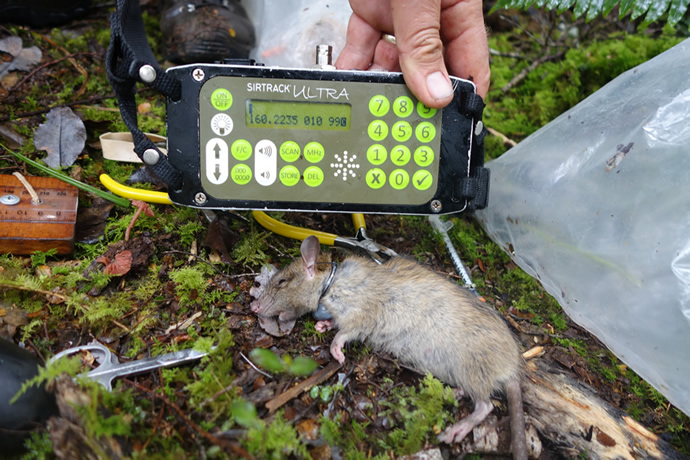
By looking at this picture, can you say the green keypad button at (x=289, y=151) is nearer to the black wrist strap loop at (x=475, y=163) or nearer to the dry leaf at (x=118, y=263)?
the black wrist strap loop at (x=475, y=163)

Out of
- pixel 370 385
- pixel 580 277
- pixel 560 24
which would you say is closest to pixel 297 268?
pixel 370 385

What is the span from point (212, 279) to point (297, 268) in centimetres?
48

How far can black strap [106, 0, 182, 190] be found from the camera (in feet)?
7.11

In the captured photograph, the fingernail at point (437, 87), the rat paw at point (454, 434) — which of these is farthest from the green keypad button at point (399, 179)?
the rat paw at point (454, 434)

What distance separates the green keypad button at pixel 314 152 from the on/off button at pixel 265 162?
0.16m

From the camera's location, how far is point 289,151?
2.35m

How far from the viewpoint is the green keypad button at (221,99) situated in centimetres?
227

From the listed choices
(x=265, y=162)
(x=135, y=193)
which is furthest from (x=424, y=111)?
(x=135, y=193)

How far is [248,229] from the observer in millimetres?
2879

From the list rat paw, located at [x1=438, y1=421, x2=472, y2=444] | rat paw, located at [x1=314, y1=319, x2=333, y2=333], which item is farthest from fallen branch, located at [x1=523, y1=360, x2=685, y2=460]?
rat paw, located at [x1=314, y1=319, x2=333, y2=333]

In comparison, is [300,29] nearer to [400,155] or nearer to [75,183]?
[400,155]

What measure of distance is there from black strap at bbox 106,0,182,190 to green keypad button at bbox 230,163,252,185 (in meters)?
0.26

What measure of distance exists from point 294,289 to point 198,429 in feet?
3.16

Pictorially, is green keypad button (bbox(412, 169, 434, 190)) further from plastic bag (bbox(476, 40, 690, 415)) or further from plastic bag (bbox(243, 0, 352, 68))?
plastic bag (bbox(243, 0, 352, 68))
